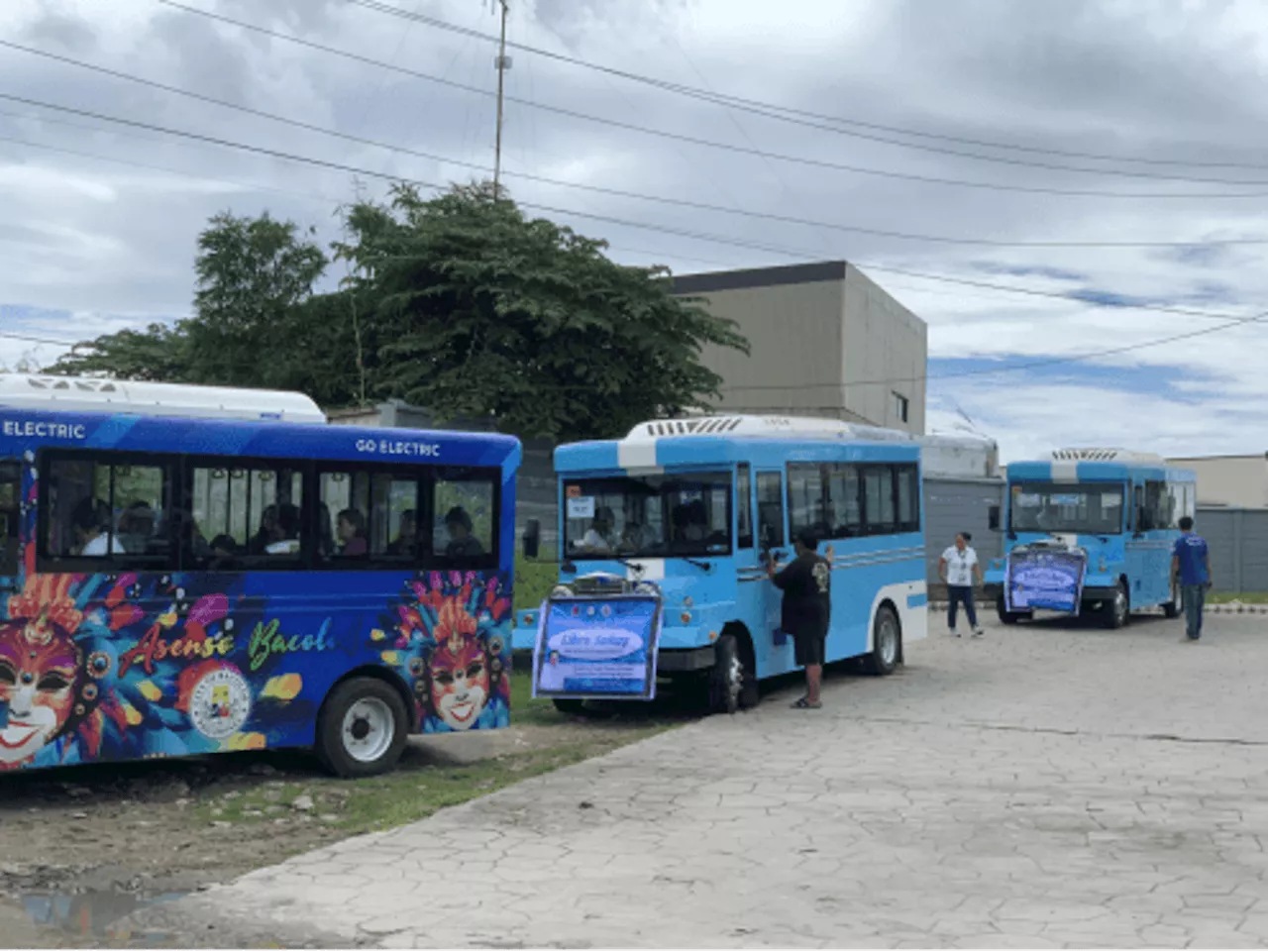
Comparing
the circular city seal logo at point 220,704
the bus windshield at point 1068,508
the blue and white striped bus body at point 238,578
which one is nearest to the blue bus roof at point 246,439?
the blue and white striped bus body at point 238,578

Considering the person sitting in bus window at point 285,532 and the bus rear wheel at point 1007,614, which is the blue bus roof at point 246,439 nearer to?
the person sitting in bus window at point 285,532

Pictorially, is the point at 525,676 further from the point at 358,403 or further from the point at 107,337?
the point at 107,337

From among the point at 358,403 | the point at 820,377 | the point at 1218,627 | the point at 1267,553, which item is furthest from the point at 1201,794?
the point at 820,377

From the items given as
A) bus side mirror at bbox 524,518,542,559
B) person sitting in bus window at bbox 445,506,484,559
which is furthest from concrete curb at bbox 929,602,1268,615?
person sitting in bus window at bbox 445,506,484,559

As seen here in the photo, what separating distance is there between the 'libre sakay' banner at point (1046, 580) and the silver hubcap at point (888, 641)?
696 cm

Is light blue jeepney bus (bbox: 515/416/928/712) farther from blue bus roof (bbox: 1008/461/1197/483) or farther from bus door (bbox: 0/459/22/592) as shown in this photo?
blue bus roof (bbox: 1008/461/1197/483)

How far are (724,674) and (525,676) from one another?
4.19 metres

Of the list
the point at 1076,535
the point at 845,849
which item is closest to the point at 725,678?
the point at 845,849

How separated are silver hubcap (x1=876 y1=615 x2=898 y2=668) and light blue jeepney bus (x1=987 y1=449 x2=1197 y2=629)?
7032mm

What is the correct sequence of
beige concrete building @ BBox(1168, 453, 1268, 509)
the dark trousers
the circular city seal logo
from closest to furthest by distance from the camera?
the circular city seal logo, the dark trousers, beige concrete building @ BBox(1168, 453, 1268, 509)

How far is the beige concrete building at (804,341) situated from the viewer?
51844 mm

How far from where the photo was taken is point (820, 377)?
52.2 metres

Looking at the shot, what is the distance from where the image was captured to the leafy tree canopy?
1190 inches

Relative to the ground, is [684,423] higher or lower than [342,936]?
higher
